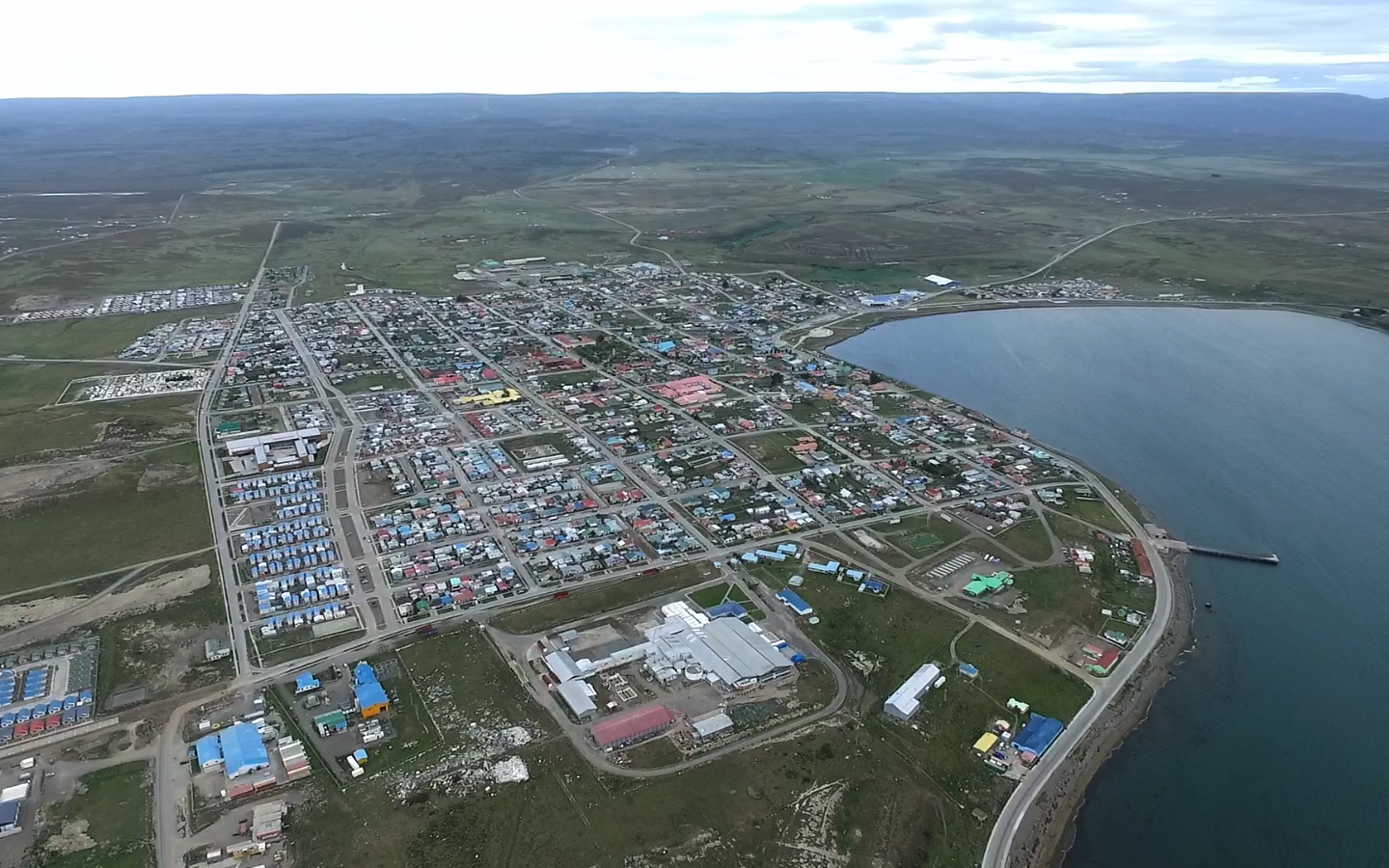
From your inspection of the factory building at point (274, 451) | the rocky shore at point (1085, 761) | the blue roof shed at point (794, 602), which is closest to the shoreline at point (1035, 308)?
the factory building at point (274, 451)

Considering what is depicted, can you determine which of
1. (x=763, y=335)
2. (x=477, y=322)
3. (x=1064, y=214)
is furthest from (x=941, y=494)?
(x=1064, y=214)

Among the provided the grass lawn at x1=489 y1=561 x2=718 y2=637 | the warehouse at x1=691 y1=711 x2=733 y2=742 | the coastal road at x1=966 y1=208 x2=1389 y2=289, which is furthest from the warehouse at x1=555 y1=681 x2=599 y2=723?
the coastal road at x1=966 y1=208 x2=1389 y2=289

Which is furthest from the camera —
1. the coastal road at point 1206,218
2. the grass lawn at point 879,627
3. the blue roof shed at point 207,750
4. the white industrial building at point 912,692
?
the coastal road at point 1206,218

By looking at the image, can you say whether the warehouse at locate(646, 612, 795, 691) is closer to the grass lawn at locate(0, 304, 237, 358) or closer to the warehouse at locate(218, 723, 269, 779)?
the warehouse at locate(218, 723, 269, 779)

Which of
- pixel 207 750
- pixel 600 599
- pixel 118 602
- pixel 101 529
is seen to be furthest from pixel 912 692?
pixel 101 529

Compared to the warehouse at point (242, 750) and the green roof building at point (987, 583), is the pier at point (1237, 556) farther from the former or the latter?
the warehouse at point (242, 750)
